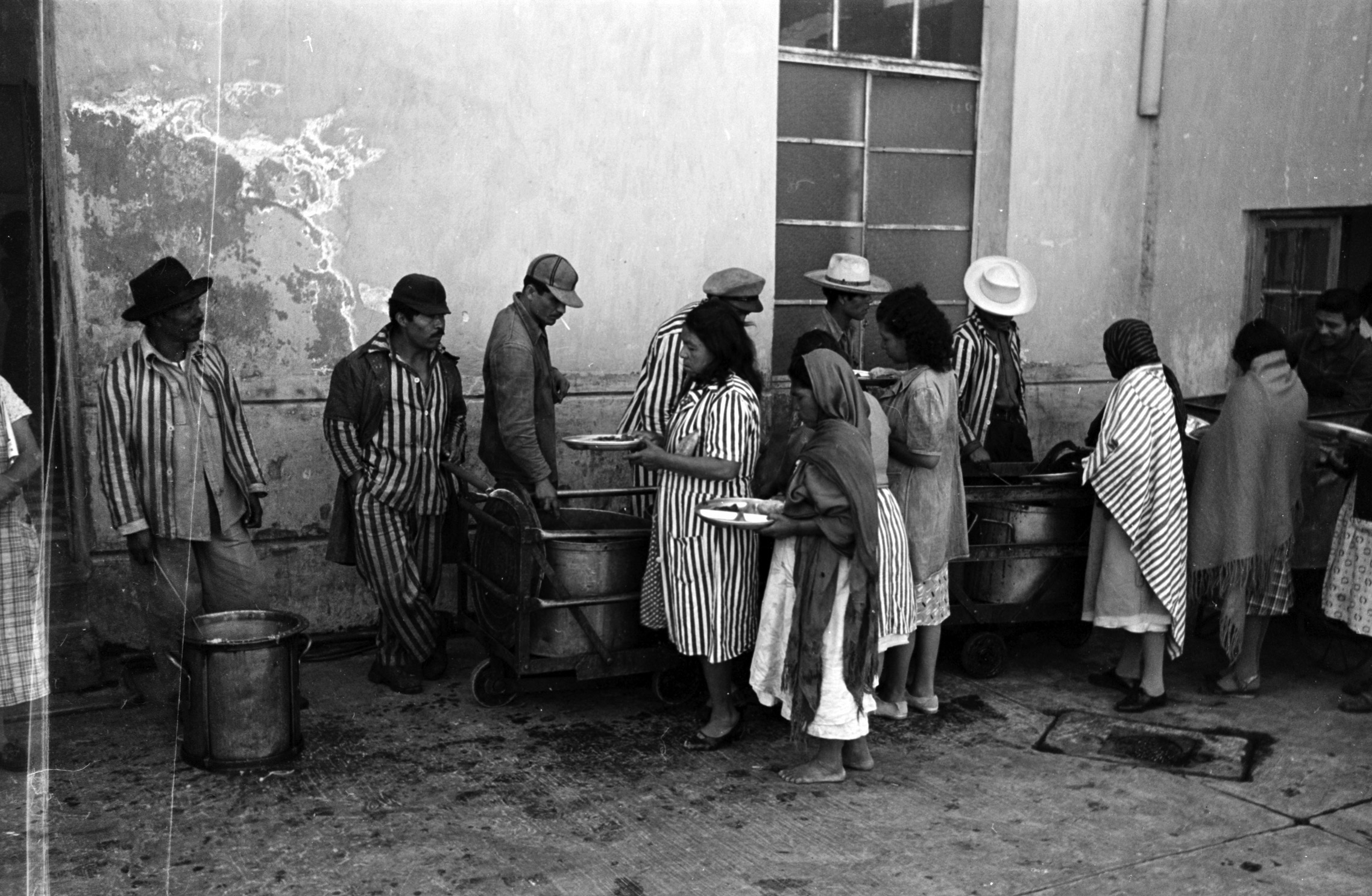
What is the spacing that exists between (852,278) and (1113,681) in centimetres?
240

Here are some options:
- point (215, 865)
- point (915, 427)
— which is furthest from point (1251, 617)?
point (215, 865)

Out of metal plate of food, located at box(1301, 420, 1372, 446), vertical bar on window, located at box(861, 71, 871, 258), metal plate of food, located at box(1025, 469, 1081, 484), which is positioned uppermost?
vertical bar on window, located at box(861, 71, 871, 258)

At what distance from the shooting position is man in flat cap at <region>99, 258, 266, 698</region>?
5.50 meters

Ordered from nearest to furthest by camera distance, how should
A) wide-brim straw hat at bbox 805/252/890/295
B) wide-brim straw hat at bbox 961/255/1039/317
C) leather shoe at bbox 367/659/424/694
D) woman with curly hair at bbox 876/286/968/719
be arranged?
woman with curly hair at bbox 876/286/968/719, leather shoe at bbox 367/659/424/694, wide-brim straw hat at bbox 805/252/890/295, wide-brim straw hat at bbox 961/255/1039/317

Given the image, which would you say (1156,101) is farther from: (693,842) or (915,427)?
(693,842)

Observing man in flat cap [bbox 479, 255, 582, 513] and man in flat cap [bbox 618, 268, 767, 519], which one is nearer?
man in flat cap [bbox 479, 255, 582, 513]

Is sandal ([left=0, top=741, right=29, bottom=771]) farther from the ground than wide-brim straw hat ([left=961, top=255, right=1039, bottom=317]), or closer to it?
closer to it

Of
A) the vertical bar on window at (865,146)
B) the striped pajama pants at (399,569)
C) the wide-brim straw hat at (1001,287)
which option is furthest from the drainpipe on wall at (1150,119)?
the striped pajama pants at (399,569)

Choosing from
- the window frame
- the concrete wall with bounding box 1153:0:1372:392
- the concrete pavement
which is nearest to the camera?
the concrete pavement

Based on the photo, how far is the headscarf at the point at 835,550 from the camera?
5.02 meters

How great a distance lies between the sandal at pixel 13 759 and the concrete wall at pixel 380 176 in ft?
4.08

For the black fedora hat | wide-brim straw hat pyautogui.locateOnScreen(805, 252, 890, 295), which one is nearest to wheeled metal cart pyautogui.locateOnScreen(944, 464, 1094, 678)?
wide-brim straw hat pyautogui.locateOnScreen(805, 252, 890, 295)

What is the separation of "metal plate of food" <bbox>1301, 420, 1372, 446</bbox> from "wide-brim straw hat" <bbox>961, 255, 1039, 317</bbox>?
1788 millimetres

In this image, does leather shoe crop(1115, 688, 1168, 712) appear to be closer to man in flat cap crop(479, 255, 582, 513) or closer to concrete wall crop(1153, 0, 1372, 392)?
man in flat cap crop(479, 255, 582, 513)
